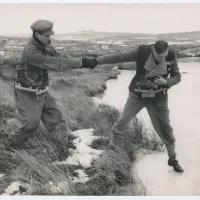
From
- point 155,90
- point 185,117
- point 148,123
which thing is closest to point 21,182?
point 155,90

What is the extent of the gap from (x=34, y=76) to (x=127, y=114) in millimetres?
1182

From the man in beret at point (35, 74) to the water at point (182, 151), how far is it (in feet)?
3.67

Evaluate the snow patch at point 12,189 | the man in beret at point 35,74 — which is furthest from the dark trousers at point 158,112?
the snow patch at point 12,189

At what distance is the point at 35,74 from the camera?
4016mm

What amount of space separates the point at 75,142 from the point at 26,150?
0.68m

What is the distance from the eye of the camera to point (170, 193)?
375 centimetres

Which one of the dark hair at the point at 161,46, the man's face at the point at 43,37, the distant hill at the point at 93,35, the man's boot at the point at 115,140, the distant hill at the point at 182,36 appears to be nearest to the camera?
the dark hair at the point at 161,46

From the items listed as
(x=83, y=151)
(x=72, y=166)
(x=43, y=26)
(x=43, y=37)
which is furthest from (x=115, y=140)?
(x=43, y=26)

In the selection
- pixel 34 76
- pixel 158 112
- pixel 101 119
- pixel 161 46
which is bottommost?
pixel 101 119

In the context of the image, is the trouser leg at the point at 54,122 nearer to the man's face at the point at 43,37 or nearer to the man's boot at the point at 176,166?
the man's face at the point at 43,37

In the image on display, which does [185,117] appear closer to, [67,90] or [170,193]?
[170,193]

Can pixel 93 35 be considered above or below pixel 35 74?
above

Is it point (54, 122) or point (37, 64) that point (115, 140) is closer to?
point (54, 122)

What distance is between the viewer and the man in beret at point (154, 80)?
3.83 metres
